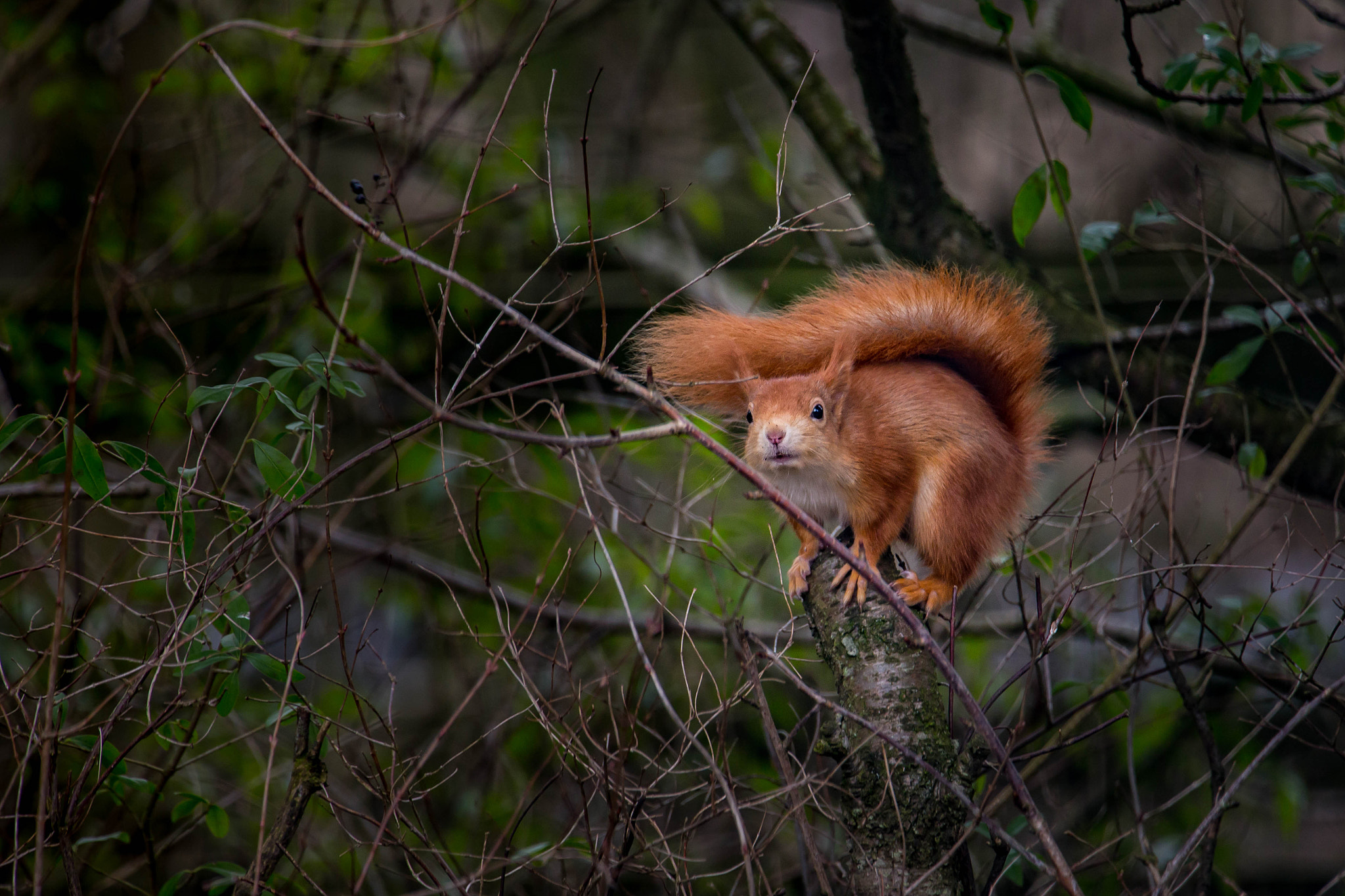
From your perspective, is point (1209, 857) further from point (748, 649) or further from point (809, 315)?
point (809, 315)

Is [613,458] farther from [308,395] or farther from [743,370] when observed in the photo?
[308,395]

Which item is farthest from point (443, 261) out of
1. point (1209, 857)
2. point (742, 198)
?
point (1209, 857)

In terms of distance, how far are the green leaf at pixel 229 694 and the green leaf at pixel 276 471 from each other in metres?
0.26

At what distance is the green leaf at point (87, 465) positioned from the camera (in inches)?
43.4

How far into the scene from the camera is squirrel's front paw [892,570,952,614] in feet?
5.24

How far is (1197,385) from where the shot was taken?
6.16 ft

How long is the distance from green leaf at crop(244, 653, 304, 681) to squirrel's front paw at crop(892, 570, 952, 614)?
0.98 meters

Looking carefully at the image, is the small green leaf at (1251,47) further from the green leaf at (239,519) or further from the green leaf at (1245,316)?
the green leaf at (239,519)

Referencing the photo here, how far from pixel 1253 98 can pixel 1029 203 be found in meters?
0.39

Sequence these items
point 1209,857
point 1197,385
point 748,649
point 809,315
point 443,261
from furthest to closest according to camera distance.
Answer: point 443,261 < point 1197,385 < point 809,315 < point 1209,857 < point 748,649

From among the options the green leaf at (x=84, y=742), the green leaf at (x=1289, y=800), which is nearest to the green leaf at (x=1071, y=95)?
the green leaf at (x=84, y=742)

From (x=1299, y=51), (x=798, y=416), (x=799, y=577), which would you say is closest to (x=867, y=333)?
(x=798, y=416)

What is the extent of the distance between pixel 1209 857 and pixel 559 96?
3279 mm

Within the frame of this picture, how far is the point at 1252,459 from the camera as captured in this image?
1704mm
